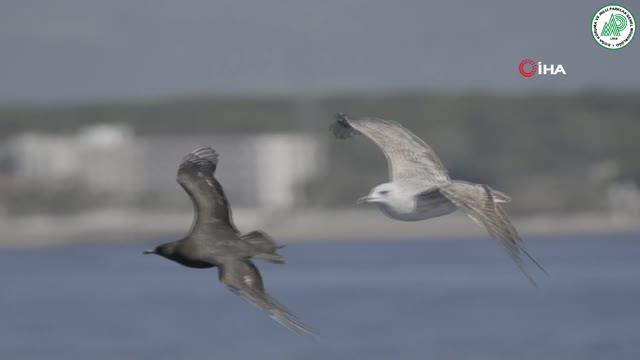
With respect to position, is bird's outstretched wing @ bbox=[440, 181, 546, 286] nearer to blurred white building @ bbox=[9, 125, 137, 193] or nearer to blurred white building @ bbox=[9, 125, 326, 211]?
blurred white building @ bbox=[9, 125, 326, 211]

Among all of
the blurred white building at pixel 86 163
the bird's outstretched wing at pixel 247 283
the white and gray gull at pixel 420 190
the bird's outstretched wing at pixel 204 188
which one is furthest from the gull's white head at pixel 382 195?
the blurred white building at pixel 86 163

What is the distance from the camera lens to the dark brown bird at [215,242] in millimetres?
16656

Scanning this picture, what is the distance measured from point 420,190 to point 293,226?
8069 centimetres

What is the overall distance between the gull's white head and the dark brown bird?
1701 mm

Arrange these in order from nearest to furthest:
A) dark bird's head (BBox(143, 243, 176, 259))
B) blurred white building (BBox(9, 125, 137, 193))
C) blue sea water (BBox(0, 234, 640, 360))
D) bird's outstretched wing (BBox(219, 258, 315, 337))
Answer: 1. bird's outstretched wing (BBox(219, 258, 315, 337))
2. dark bird's head (BBox(143, 243, 176, 259))
3. blue sea water (BBox(0, 234, 640, 360))
4. blurred white building (BBox(9, 125, 137, 193))

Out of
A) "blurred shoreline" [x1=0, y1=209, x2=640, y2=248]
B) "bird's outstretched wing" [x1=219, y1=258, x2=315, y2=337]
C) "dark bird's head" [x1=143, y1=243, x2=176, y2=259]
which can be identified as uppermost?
"blurred shoreline" [x1=0, y1=209, x2=640, y2=248]

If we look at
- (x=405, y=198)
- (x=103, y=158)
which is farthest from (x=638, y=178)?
(x=405, y=198)

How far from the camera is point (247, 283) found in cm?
1662

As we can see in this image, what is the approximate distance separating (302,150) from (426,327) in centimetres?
6445

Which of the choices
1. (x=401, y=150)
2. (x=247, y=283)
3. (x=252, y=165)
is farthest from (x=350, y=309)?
(x=252, y=165)

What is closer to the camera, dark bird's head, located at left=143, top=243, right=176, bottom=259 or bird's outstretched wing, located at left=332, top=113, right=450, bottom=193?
dark bird's head, located at left=143, top=243, right=176, bottom=259

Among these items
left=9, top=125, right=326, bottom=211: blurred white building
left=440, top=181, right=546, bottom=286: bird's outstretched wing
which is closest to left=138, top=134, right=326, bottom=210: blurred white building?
left=9, top=125, right=326, bottom=211: blurred white building

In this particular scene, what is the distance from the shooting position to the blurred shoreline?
9612 cm

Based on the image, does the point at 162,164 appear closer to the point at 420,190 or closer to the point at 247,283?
the point at 420,190
